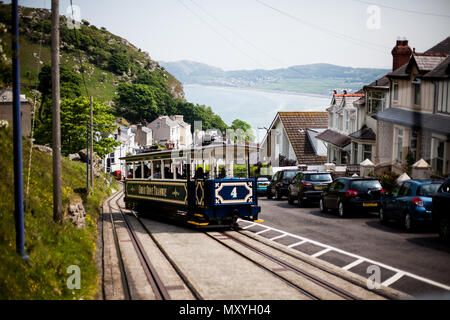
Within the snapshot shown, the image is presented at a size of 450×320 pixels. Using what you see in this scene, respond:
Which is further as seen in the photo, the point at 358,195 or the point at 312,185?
the point at 312,185

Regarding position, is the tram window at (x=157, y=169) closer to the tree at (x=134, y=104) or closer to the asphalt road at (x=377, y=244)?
the asphalt road at (x=377, y=244)

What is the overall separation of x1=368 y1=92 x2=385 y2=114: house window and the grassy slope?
2658 cm

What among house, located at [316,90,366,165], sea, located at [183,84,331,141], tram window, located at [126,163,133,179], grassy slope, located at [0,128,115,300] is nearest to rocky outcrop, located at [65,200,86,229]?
grassy slope, located at [0,128,115,300]

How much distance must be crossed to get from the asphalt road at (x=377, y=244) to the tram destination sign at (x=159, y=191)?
10.1 ft

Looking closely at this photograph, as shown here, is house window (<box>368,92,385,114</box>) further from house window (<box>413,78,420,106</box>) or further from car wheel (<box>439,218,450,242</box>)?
car wheel (<box>439,218,450,242</box>)

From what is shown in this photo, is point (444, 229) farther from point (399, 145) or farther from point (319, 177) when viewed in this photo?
point (399, 145)

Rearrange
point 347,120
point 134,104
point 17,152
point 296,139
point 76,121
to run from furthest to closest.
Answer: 1. point 134,104
2. point 76,121
3. point 296,139
4. point 347,120
5. point 17,152

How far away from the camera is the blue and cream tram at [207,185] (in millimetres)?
17500

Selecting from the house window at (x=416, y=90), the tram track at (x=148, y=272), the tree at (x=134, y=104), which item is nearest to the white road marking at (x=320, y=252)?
the tram track at (x=148, y=272)

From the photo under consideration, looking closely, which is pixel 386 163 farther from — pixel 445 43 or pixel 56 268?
pixel 56 268

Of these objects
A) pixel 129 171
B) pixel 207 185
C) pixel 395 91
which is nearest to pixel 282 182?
pixel 395 91

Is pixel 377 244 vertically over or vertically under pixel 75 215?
under

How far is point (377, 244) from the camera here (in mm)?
14477

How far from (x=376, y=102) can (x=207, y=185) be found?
23.9 m
